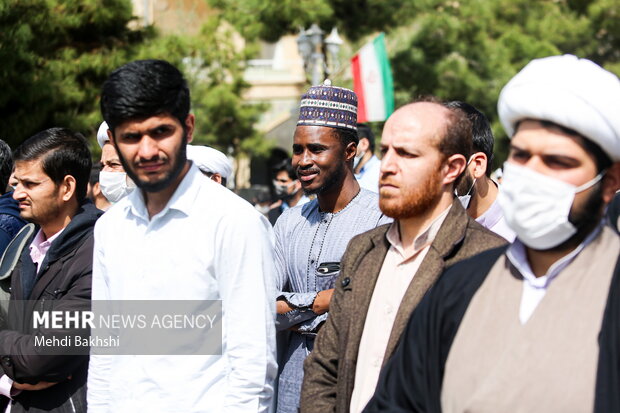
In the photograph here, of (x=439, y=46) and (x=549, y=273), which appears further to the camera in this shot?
(x=439, y=46)

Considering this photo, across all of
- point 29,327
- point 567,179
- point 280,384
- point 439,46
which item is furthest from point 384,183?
point 439,46

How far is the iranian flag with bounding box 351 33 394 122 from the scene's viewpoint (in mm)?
12258

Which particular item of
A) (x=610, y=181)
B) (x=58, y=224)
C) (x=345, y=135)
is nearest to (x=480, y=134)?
(x=345, y=135)

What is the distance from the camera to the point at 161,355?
2822 millimetres

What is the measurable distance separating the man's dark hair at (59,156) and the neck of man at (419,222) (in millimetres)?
1894

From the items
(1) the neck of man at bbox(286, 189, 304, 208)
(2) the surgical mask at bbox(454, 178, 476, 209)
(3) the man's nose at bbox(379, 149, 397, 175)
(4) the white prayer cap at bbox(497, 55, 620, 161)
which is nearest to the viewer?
(4) the white prayer cap at bbox(497, 55, 620, 161)

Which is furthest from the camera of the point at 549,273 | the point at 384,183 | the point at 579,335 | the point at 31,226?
the point at 31,226

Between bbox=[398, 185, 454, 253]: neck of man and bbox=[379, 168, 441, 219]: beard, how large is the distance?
0.03 metres

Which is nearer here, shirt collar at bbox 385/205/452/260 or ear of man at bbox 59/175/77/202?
shirt collar at bbox 385/205/452/260

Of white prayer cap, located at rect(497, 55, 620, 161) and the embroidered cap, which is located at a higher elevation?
the embroidered cap

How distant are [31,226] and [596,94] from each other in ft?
10.1

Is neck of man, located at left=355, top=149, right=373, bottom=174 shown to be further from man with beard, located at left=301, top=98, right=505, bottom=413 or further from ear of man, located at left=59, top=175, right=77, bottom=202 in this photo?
man with beard, located at left=301, top=98, right=505, bottom=413

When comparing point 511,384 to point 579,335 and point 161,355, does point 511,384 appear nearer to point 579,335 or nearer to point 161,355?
point 579,335

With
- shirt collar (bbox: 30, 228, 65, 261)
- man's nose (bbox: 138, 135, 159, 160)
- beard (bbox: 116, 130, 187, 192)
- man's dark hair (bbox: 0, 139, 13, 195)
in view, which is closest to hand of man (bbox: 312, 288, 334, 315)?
beard (bbox: 116, 130, 187, 192)
